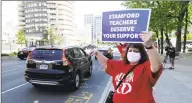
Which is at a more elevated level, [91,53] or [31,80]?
[91,53]

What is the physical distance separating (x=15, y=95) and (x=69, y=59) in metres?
2.13

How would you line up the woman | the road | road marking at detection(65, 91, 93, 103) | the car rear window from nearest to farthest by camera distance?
the woman, road marking at detection(65, 91, 93, 103), the road, the car rear window

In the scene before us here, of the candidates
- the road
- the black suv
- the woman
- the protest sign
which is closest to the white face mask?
the woman

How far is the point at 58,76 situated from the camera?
9102mm

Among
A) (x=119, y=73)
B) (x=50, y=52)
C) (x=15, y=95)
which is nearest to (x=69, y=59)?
(x=50, y=52)

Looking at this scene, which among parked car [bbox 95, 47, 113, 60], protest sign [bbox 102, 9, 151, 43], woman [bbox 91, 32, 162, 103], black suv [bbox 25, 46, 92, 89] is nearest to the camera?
woman [bbox 91, 32, 162, 103]

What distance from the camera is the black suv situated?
9133mm

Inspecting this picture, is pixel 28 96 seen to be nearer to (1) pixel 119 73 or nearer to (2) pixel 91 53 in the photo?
(2) pixel 91 53

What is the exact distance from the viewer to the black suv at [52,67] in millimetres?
9133

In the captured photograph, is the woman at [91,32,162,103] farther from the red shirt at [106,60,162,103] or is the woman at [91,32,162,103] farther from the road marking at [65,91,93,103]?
the road marking at [65,91,93,103]

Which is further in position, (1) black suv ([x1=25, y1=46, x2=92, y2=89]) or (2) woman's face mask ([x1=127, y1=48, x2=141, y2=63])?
(1) black suv ([x1=25, y1=46, x2=92, y2=89])

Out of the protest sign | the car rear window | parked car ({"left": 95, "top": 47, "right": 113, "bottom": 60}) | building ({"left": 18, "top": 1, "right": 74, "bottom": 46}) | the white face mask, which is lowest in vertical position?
parked car ({"left": 95, "top": 47, "right": 113, "bottom": 60})

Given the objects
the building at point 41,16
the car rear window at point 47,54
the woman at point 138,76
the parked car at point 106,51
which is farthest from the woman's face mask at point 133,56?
the building at point 41,16

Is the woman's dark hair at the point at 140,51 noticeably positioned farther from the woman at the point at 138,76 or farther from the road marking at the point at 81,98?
the road marking at the point at 81,98
